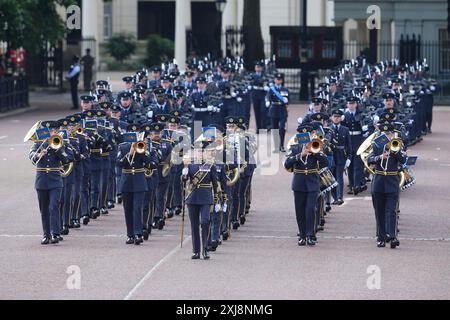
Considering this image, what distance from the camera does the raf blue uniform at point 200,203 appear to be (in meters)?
19.7

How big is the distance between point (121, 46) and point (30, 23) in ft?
70.9

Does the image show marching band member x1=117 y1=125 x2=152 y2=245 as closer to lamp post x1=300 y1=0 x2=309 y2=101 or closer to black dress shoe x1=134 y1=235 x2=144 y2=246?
black dress shoe x1=134 y1=235 x2=144 y2=246

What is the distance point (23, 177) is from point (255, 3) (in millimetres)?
24931

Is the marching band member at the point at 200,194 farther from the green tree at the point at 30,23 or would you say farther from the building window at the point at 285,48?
the building window at the point at 285,48

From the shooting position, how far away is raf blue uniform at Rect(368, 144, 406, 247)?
819 inches

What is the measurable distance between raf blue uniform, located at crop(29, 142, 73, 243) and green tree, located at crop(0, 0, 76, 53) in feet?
74.2

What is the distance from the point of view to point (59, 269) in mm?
18844

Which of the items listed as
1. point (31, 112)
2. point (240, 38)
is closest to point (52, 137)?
point (31, 112)

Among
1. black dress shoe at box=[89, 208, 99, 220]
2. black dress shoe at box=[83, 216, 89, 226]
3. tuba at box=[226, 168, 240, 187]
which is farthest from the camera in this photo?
black dress shoe at box=[89, 208, 99, 220]

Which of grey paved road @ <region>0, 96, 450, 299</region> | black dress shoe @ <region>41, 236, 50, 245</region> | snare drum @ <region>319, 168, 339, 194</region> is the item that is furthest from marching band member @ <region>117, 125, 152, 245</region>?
Answer: snare drum @ <region>319, 168, 339, 194</region>

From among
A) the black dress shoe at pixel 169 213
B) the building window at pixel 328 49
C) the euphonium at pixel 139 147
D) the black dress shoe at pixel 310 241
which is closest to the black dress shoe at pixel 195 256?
the black dress shoe at pixel 310 241

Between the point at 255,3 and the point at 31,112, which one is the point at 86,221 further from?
the point at 255,3

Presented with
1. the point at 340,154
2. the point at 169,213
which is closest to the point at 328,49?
the point at 340,154

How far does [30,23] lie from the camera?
45.5 meters
